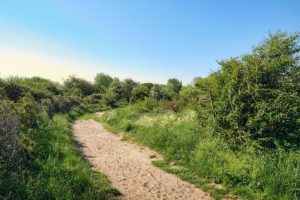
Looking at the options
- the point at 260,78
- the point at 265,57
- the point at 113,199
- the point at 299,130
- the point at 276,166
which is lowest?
the point at 113,199

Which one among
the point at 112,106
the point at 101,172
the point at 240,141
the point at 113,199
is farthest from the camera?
the point at 112,106

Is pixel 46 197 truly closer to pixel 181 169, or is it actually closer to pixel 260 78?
pixel 181 169

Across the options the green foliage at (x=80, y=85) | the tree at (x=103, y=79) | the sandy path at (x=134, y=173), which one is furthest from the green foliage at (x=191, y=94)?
the tree at (x=103, y=79)

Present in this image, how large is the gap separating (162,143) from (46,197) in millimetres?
7184

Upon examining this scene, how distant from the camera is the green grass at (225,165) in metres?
7.68

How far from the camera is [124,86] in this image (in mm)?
48406

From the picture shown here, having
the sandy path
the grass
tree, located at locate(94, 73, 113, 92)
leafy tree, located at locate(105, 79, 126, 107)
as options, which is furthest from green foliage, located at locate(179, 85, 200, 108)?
tree, located at locate(94, 73, 113, 92)

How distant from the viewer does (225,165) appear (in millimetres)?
9250

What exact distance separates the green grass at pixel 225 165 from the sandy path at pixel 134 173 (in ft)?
1.54

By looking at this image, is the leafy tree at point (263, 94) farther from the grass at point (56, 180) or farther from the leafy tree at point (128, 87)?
the leafy tree at point (128, 87)

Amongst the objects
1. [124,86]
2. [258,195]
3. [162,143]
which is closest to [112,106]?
[124,86]

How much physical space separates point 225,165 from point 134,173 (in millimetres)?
2811

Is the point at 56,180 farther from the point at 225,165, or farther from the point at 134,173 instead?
the point at 225,165

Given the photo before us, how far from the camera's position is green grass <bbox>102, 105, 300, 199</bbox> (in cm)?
768
